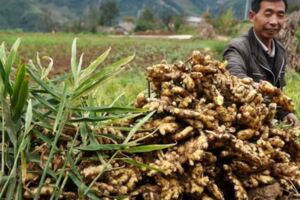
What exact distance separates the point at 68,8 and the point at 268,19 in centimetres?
13124

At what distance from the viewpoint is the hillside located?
104250mm

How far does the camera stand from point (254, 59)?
3615 mm

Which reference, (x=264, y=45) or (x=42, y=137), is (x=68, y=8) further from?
(x=42, y=137)

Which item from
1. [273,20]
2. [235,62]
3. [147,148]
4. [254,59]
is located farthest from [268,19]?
[147,148]

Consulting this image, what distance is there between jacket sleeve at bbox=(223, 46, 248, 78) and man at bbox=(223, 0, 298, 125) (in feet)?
0.07

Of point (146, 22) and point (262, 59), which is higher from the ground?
point (262, 59)

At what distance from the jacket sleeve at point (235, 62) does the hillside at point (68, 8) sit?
84.9 metres

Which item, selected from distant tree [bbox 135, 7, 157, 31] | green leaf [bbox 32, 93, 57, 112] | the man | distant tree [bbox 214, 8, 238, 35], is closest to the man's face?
the man

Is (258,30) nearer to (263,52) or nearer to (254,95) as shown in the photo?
(263,52)

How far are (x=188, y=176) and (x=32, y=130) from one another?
522mm

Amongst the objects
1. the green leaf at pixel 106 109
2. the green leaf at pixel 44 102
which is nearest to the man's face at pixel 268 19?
the green leaf at pixel 106 109

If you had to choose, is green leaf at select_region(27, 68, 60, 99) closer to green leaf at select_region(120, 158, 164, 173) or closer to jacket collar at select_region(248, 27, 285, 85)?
green leaf at select_region(120, 158, 164, 173)

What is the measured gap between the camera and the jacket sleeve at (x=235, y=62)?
317 cm

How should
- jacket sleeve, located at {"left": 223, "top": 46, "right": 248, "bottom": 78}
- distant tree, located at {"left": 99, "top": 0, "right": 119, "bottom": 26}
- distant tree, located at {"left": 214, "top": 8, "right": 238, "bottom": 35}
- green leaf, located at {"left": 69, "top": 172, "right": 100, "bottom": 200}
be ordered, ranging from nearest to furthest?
1. green leaf, located at {"left": 69, "top": 172, "right": 100, "bottom": 200}
2. jacket sleeve, located at {"left": 223, "top": 46, "right": 248, "bottom": 78}
3. distant tree, located at {"left": 214, "top": 8, "right": 238, "bottom": 35}
4. distant tree, located at {"left": 99, "top": 0, "right": 119, "bottom": 26}
